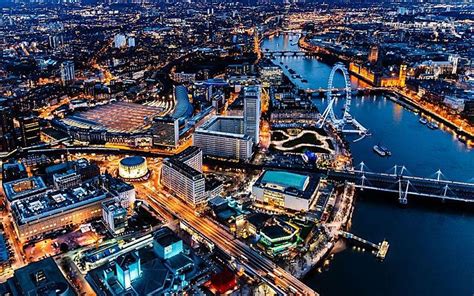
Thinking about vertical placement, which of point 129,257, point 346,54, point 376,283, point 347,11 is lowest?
point 376,283

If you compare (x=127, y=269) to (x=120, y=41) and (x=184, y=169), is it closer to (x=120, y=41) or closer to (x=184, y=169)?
(x=184, y=169)

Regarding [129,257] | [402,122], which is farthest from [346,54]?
[129,257]

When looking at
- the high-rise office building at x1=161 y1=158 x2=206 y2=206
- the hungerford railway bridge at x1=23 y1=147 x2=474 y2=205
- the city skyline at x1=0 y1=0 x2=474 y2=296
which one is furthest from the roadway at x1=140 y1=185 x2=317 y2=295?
the hungerford railway bridge at x1=23 y1=147 x2=474 y2=205

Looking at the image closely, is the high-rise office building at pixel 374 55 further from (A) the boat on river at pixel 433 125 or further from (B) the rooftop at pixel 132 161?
(B) the rooftop at pixel 132 161

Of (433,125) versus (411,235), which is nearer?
(411,235)

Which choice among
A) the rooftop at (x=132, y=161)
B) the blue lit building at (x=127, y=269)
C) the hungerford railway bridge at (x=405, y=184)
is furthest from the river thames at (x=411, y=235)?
the rooftop at (x=132, y=161)

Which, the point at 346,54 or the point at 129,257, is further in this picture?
the point at 346,54

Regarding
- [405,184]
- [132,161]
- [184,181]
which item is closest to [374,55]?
[405,184]

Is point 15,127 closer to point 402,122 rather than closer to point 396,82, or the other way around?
point 402,122
